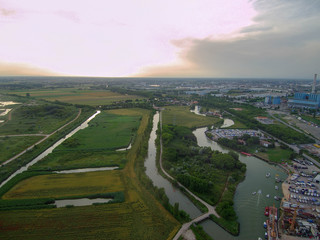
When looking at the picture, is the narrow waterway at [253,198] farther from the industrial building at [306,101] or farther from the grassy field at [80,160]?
the industrial building at [306,101]

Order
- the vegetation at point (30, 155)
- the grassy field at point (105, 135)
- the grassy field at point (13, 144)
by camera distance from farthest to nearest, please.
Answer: the grassy field at point (105, 135)
the grassy field at point (13, 144)
the vegetation at point (30, 155)

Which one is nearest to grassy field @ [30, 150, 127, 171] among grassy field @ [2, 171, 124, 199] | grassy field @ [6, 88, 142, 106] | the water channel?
grassy field @ [2, 171, 124, 199]

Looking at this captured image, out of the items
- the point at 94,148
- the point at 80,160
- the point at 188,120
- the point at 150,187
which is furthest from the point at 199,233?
the point at 188,120

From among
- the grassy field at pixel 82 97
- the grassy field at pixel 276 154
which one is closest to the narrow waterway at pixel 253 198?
the grassy field at pixel 276 154

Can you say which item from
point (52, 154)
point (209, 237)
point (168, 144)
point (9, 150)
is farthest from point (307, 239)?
point (9, 150)

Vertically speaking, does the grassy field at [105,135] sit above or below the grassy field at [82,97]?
below

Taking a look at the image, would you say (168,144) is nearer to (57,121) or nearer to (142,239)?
(142,239)

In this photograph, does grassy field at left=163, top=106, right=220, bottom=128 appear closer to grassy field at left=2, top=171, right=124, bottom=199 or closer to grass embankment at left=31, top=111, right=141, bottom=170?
grass embankment at left=31, top=111, right=141, bottom=170

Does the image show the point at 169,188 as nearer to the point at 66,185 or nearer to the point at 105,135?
the point at 66,185
